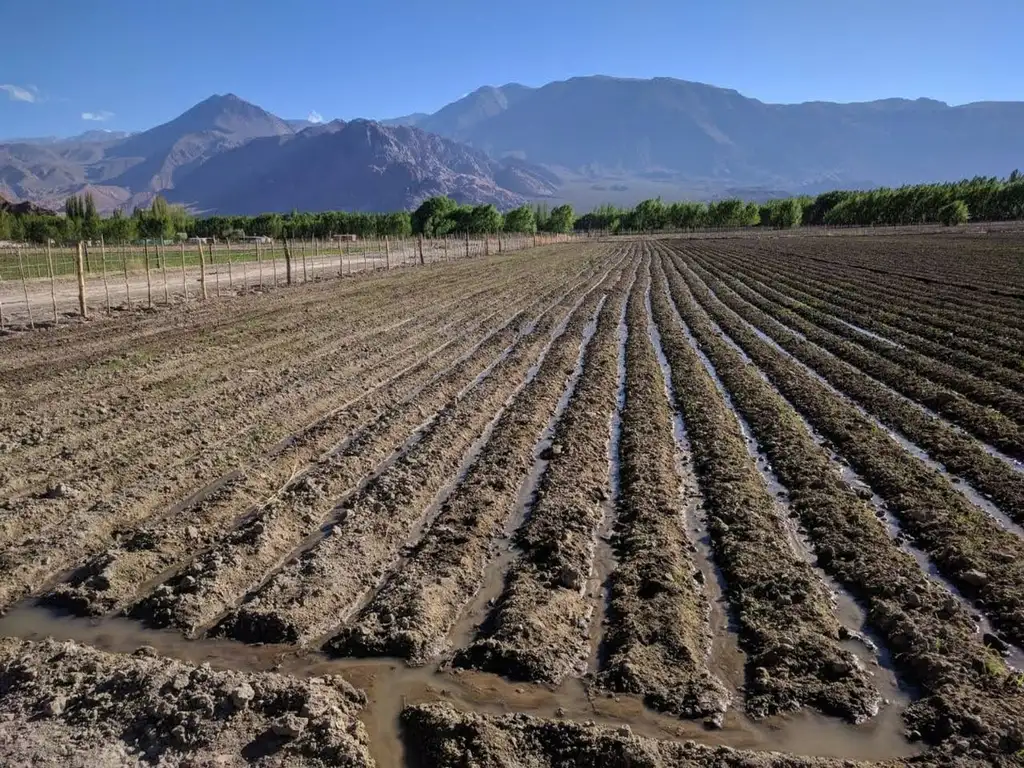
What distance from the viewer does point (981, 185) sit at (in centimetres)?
9894

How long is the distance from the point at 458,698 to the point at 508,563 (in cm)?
169

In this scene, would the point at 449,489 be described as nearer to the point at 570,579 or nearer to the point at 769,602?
the point at 570,579

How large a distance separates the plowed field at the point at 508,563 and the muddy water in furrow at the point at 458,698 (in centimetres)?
2

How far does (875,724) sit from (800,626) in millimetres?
837

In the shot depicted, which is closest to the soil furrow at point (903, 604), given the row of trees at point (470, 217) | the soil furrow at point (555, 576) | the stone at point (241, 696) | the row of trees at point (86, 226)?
the soil furrow at point (555, 576)

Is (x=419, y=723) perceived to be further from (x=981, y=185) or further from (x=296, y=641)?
(x=981, y=185)

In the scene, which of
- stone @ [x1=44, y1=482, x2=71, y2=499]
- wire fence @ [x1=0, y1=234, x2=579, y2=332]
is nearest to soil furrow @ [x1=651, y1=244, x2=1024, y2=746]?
stone @ [x1=44, y1=482, x2=71, y2=499]

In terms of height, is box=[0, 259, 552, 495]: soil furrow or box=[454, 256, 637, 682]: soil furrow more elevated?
box=[0, 259, 552, 495]: soil furrow

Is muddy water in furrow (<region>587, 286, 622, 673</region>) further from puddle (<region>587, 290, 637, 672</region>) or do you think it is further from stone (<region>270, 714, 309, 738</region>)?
stone (<region>270, 714, 309, 738</region>)

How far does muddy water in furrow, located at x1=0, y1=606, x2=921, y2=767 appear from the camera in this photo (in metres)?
3.73

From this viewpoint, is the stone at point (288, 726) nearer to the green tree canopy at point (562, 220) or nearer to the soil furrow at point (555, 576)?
the soil furrow at point (555, 576)

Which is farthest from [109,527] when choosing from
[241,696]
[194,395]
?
[194,395]

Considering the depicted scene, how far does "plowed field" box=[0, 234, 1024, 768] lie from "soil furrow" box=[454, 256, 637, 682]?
0.03 m

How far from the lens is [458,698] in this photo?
4.03 meters
